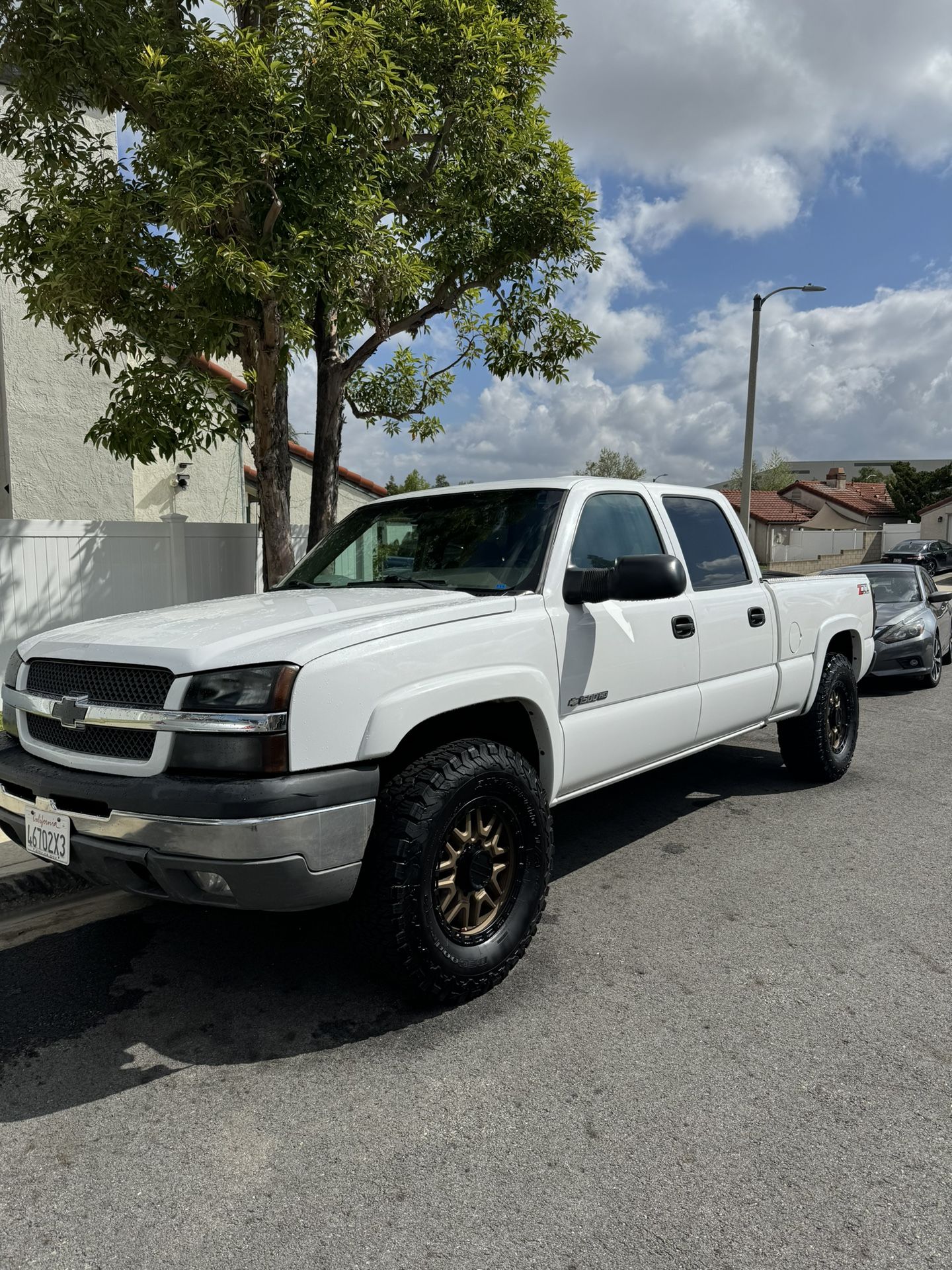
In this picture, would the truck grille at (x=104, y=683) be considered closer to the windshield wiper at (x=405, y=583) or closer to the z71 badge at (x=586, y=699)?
the windshield wiper at (x=405, y=583)

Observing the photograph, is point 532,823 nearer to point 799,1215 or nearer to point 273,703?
point 273,703

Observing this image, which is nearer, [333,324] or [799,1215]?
[799,1215]

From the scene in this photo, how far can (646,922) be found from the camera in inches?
Answer: 159

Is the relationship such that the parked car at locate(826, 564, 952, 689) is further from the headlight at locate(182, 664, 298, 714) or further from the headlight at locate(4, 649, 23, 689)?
the headlight at locate(4, 649, 23, 689)

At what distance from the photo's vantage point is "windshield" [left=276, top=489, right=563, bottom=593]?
13.1 feet

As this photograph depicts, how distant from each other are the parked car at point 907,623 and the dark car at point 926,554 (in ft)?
73.2

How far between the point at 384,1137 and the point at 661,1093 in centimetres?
82

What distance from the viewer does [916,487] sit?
209ft

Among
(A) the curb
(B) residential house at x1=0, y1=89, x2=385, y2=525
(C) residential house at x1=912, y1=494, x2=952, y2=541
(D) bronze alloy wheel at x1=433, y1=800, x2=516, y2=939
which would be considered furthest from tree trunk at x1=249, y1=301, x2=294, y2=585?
(C) residential house at x1=912, y1=494, x2=952, y2=541

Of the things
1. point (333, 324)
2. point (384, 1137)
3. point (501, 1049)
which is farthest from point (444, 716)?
point (333, 324)

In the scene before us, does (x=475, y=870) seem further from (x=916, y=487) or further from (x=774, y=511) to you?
(x=916, y=487)

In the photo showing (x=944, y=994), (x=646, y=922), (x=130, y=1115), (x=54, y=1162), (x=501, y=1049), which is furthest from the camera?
(x=646, y=922)

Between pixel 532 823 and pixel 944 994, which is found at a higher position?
pixel 532 823

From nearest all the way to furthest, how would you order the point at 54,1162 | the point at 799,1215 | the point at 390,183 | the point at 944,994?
A: the point at 799,1215
the point at 54,1162
the point at 944,994
the point at 390,183
